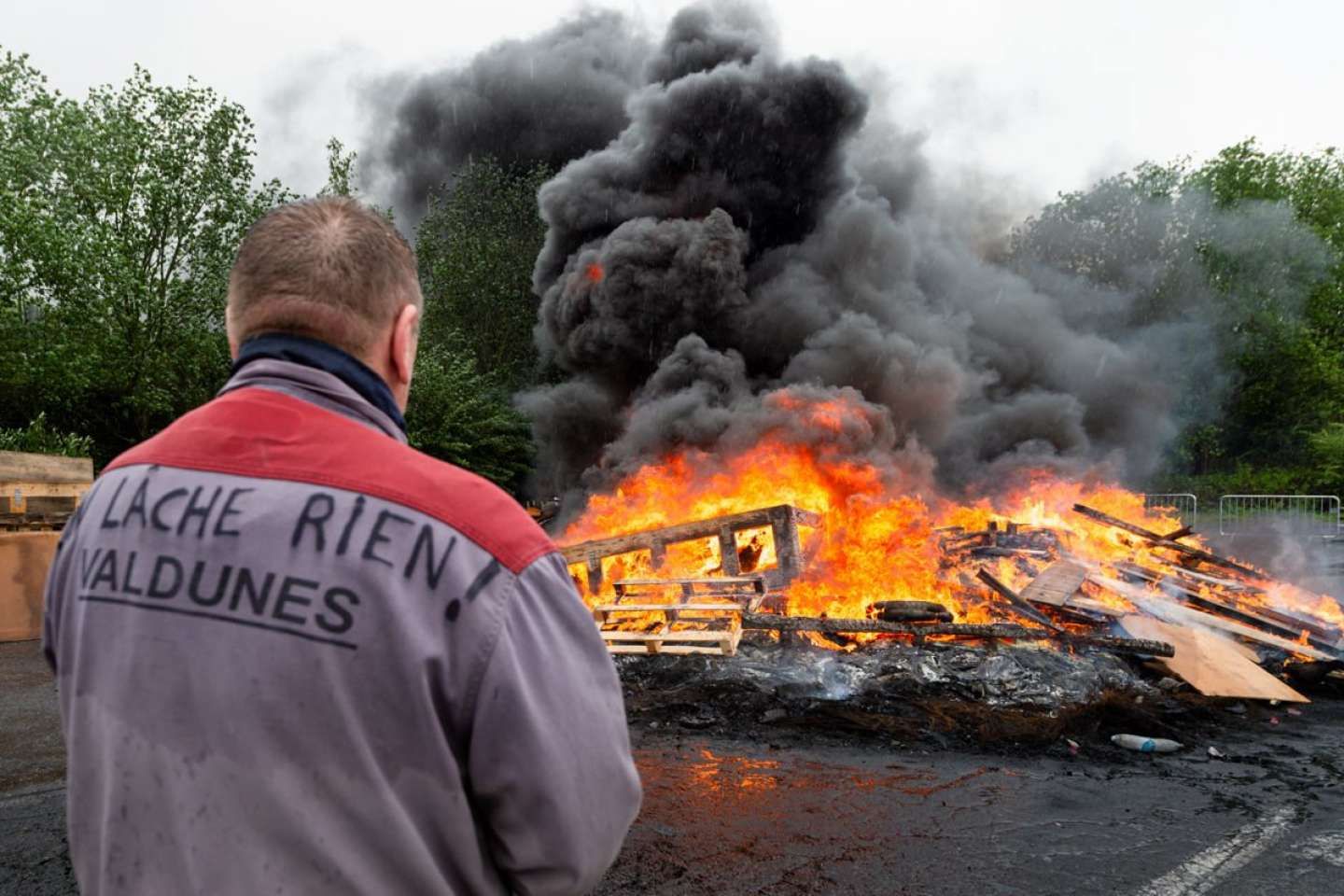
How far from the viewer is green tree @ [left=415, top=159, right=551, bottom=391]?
2558cm

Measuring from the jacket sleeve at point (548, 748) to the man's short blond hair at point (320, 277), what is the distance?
51 centimetres

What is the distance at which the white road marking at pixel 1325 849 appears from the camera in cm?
411

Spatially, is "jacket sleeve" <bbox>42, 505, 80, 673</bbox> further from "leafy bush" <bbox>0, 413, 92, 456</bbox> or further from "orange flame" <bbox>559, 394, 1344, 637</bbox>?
"leafy bush" <bbox>0, 413, 92, 456</bbox>

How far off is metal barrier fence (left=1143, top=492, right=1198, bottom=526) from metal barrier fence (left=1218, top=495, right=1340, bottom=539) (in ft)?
1.98

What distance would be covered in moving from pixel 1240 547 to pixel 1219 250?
16229 mm

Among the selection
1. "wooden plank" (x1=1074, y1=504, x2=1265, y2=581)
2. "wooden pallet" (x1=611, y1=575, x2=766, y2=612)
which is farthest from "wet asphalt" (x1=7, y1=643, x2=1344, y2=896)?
"wooden plank" (x1=1074, y1=504, x2=1265, y2=581)

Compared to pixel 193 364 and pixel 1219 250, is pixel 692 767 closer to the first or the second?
pixel 193 364

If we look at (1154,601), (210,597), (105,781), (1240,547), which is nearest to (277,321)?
(210,597)

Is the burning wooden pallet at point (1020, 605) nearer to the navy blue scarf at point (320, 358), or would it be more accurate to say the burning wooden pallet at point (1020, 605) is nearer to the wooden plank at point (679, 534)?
the wooden plank at point (679, 534)

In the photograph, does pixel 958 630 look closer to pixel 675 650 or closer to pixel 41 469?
pixel 675 650

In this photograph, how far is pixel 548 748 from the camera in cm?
116

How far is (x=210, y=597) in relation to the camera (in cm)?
114

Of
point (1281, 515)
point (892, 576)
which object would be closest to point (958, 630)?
point (892, 576)

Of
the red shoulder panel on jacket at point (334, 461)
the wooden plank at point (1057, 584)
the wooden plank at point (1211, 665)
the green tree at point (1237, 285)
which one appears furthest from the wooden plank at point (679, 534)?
the green tree at point (1237, 285)
